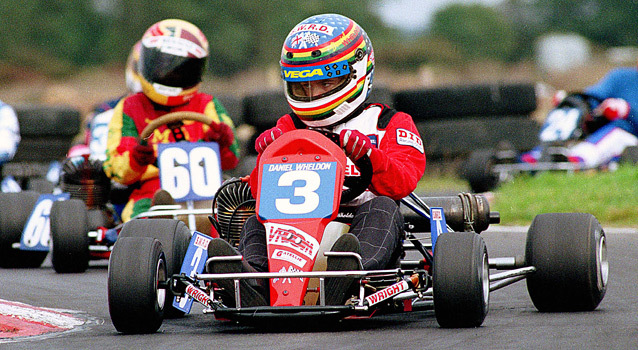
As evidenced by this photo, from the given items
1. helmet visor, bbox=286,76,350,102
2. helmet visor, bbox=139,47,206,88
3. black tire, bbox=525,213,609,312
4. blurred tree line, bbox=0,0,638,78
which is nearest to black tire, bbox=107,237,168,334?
helmet visor, bbox=286,76,350,102

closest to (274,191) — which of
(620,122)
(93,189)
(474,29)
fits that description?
(93,189)

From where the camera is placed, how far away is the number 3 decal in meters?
4.34

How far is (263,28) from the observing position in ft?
85.5

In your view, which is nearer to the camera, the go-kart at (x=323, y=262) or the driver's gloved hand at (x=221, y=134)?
the go-kart at (x=323, y=262)

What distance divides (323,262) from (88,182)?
12.7 feet

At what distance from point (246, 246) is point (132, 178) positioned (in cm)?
307

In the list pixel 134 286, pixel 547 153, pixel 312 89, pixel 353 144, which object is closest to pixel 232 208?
pixel 312 89

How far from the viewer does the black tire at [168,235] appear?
15.7 feet

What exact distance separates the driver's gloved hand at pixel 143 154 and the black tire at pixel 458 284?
3365 millimetres

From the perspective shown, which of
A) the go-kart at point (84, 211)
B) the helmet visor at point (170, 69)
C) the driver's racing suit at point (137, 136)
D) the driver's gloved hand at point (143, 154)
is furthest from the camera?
the helmet visor at point (170, 69)

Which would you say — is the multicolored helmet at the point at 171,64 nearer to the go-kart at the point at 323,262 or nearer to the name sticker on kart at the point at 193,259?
the go-kart at the point at 323,262

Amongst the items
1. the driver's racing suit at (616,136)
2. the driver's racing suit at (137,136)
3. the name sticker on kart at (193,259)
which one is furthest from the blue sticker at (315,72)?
the driver's racing suit at (616,136)

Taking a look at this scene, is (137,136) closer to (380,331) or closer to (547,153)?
(380,331)

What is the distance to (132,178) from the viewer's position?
7.34 meters
